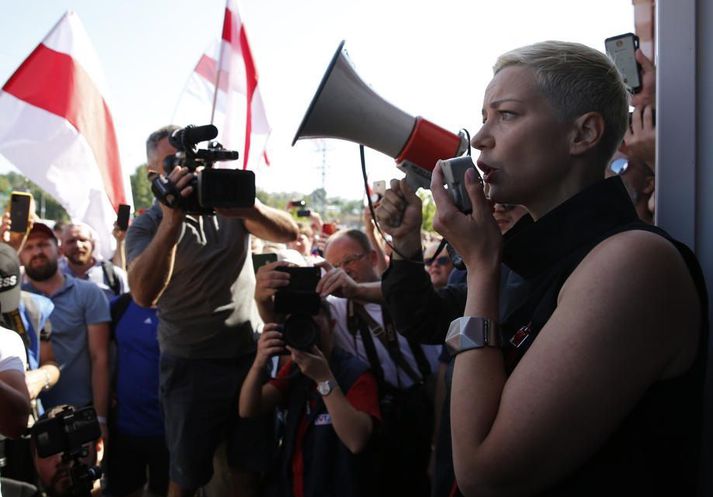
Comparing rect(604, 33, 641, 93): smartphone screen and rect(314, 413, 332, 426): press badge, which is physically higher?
rect(604, 33, 641, 93): smartphone screen

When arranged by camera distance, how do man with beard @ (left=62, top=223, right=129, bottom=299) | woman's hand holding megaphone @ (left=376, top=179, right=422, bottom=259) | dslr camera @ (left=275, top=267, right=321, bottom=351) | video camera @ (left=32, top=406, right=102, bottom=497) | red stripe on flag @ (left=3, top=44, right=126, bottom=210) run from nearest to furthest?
woman's hand holding megaphone @ (left=376, top=179, right=422, bottom=259)
video camera @ (left=32, top=406, right=102, bottom=497)
dslr camera @ (left=275, top=267, right=321, bottom=351)
red stripe on flag @ (left=3, top=44, right=126, bottom=210)
man with beard @ (left=62, top=223, right=129, bottom=299)

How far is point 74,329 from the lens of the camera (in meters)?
3.98

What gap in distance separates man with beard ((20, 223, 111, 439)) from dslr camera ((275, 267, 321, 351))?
1.86 meters

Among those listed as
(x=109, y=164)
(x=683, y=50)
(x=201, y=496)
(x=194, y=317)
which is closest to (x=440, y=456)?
(x=683, y=50)

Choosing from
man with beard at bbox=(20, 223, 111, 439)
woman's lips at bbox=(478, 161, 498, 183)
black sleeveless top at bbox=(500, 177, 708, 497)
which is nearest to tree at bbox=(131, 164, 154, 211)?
man with beard at bbox=(20, 223, 111, 439)

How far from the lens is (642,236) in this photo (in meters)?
1.02

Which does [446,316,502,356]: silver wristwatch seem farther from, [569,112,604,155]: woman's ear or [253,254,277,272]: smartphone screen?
[253,254,277,272]: smartphone screen

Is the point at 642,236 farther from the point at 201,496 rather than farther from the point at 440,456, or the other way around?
the point at 201,496

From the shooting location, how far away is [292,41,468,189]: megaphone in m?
1.76

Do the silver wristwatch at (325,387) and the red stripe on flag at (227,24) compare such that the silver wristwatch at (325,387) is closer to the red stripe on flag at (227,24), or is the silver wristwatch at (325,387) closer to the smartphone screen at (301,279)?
the smartphone screen at (301,279)

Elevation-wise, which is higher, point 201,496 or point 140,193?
point 201,496

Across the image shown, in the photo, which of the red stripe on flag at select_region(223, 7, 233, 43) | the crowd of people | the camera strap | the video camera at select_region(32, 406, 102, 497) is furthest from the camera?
the red stripe on flag at select_region(223, 7, 233, 43)

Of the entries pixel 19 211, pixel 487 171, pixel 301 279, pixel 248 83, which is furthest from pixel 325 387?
pixel 248 83

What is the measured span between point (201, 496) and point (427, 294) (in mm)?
2432
